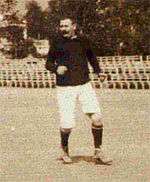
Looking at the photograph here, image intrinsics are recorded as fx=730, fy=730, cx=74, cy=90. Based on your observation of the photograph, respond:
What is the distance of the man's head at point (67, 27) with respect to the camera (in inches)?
345

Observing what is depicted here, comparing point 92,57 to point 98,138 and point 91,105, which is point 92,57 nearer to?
point 91,105

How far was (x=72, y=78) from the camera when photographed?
8992mm

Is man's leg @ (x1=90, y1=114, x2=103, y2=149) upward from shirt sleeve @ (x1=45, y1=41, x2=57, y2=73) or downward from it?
downward

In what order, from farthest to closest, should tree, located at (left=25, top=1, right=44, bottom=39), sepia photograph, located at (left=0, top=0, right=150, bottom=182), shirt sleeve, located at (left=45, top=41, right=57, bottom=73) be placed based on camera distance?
tree, located at (left=25, top=1, right=44, bottom=39) → shirt sleeve, located at (left=45, top=41, right=57, bottom=73) → sepia photograph, located at (left=0, top=0, right=150, bottom=182)

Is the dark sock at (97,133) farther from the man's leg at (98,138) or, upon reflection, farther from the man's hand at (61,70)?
the man's hand at (61,70)

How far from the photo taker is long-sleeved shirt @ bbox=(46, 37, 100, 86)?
9.00 meters

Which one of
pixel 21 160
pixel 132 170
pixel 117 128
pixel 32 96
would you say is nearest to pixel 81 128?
pixel 117 128

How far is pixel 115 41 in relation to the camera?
151 feet

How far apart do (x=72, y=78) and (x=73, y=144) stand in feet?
7.52

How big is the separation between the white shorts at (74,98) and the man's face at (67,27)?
0.65 meters

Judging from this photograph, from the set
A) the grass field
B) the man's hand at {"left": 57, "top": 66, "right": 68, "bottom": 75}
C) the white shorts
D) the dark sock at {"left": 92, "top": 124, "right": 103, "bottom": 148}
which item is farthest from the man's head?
the grass field

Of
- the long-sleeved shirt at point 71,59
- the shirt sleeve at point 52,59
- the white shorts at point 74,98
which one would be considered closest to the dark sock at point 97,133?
the white shorts at point 74,98

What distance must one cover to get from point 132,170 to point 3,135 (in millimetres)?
4195

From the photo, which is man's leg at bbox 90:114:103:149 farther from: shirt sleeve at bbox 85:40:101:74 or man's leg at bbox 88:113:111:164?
shirt sleeve at bbox 85:40:101:74
